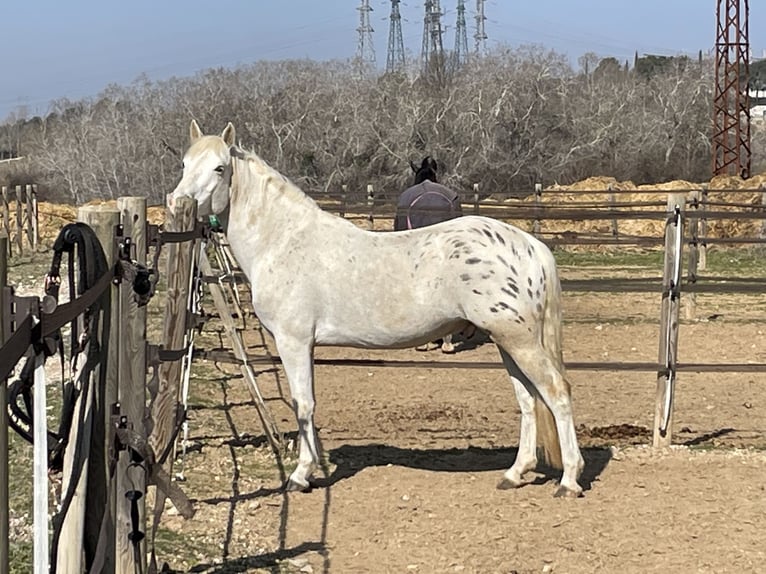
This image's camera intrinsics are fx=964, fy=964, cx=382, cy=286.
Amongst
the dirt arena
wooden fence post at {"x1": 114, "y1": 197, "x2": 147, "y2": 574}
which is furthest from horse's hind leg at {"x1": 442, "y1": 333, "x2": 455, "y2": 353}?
wooden fence post at {"x1": 114, "y1": 197, "x2": 147, "y2": 574}

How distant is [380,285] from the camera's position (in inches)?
194

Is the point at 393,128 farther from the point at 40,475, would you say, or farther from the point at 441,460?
the point at 40,475

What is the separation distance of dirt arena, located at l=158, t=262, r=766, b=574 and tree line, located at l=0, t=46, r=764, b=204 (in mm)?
24985

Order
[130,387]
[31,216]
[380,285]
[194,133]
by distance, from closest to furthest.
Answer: [130,387], [380,285], [194,133], [31,216]

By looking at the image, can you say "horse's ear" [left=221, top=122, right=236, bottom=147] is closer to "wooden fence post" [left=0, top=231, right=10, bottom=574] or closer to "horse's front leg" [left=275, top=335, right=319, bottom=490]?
"horse's front leg" [left=275, top=335, right=319, bottom=490]

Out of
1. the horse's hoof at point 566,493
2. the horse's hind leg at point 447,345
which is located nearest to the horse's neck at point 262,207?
the horse's hoof at point 566,493

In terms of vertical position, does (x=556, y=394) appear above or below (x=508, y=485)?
above

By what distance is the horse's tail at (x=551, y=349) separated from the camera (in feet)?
15.8

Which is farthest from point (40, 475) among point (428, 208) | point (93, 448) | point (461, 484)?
point (428, 208)

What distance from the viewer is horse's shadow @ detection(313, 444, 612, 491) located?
17.4ft

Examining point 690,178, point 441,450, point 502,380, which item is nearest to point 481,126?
point 690,178

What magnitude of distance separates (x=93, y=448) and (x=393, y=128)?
32573 millimetres

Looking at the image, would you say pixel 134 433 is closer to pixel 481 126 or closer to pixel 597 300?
pixel 597 300

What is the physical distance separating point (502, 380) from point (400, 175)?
2522 cm
